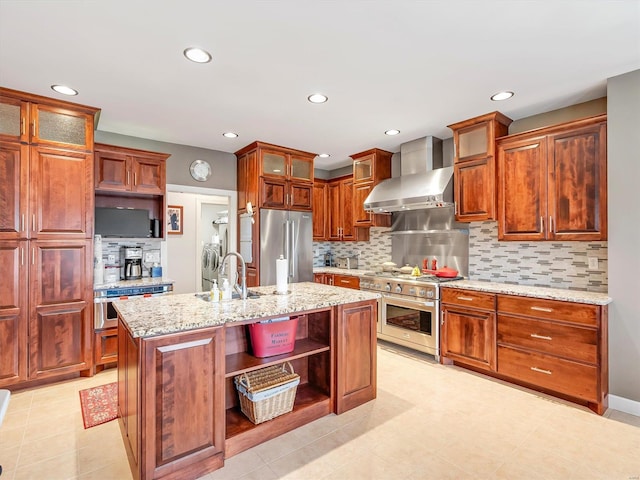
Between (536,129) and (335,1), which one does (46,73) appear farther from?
(536,129)

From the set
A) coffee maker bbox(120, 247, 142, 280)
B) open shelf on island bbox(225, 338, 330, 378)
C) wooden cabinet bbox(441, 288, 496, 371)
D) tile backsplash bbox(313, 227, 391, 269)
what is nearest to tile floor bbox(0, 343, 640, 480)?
wooden cabinet bbox(441, 288, 496, 371)

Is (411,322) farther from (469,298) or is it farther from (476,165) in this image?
(476,165)

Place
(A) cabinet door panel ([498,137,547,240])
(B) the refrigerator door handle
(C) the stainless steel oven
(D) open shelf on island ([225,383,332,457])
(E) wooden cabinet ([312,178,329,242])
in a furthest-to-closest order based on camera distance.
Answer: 1. (E) wooden cabinet ([312,178,329,242])
2. (B) the refrigerator door handle
3. (C) the stainless steel oven
4. (A) cabinet door panel ([498,137,547,240])
5. (D) open shelf on island ([225,383,332,457])

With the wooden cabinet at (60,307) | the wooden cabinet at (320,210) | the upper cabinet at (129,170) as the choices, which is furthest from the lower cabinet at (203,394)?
the wooden cabinet at (320,210)

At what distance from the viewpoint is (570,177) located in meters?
2.99

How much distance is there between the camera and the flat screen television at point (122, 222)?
371 cm

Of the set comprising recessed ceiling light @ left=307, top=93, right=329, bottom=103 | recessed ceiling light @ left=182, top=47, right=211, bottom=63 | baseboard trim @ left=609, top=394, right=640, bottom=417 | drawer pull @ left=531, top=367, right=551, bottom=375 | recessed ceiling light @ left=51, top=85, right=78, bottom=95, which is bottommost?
baseboard trim @ left=609, top=394, right=640, bottom=417

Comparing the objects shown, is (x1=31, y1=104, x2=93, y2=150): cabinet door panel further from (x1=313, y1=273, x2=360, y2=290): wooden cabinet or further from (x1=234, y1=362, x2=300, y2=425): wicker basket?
(x1=313, y1=273, x2=360, y2=290): wooden cabinet

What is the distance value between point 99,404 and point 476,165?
13.8 ft

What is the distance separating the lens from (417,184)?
4125 mm

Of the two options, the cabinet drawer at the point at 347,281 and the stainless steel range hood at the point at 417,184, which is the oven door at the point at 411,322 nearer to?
the cabinet drawer at the point at 347,281

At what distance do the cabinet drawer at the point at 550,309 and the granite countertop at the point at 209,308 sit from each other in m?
1.35

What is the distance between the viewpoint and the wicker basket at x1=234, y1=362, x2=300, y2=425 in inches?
85.7

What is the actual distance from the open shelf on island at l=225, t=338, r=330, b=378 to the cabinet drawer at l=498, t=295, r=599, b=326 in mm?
1803
